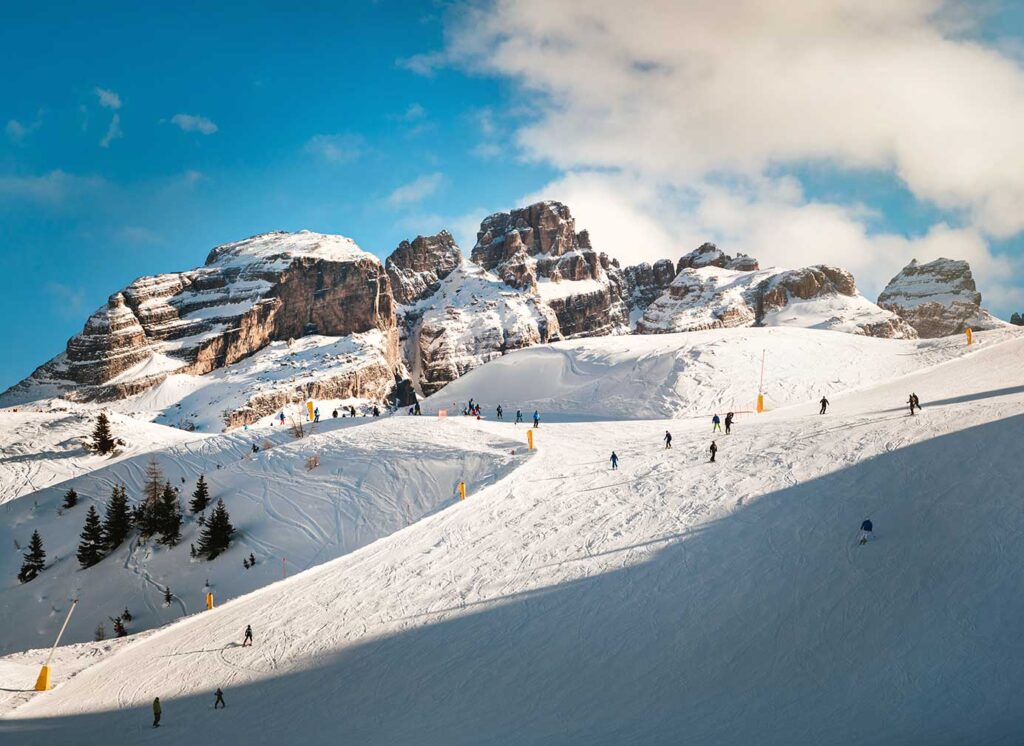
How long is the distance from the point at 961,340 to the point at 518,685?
4902 cm

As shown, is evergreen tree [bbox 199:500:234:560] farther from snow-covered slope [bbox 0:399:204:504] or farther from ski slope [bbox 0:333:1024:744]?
snow-covered slope [bbox 0:399:204:504]

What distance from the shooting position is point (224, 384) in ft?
431

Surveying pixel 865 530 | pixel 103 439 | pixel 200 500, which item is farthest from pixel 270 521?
pixel 103 439

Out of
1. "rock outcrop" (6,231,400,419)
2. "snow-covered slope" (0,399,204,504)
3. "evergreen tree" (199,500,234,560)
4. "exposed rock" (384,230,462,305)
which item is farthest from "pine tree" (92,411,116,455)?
"exposed rock" (384,230,462,305)

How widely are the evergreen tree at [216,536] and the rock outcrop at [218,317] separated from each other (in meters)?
112

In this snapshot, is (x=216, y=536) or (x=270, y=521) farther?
(x=270, y=521)

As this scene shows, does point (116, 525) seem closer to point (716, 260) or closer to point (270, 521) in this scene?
point (270, 521)

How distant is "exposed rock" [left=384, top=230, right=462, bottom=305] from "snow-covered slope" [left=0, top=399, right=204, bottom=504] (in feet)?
403

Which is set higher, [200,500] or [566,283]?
[566,283]

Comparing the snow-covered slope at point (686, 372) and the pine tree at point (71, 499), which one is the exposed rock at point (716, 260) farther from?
the pine tree at point (71, 499)

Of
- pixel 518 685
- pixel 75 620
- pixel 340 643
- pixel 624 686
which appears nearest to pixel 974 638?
pixel 624 686

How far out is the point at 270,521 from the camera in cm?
3519

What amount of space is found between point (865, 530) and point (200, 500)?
3536cm

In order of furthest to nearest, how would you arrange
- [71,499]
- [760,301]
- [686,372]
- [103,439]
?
[760,301]
[103,439]
[686,372]
[71,499]
